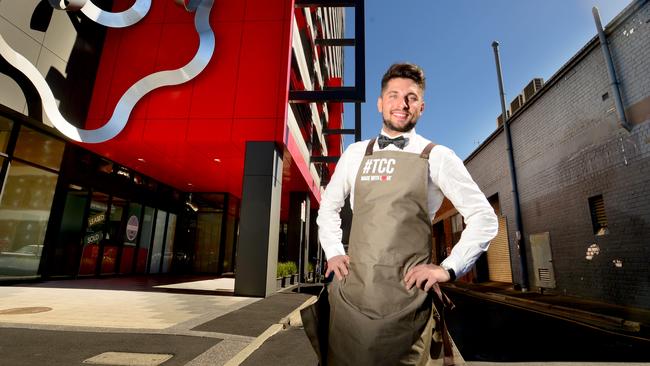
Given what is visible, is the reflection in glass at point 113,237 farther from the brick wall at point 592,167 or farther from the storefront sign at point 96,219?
the brick wall at point 592,167

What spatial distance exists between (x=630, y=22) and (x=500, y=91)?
7.74 m

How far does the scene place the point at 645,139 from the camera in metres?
9.14

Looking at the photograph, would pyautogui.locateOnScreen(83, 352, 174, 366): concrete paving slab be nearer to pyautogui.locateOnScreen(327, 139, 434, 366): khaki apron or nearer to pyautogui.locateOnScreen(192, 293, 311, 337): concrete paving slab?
pyautogui.locateOnScreen(192, 293, 311, 337): concrete paving slab

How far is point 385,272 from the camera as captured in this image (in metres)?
1.38

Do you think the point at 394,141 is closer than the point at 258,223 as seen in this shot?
Yes

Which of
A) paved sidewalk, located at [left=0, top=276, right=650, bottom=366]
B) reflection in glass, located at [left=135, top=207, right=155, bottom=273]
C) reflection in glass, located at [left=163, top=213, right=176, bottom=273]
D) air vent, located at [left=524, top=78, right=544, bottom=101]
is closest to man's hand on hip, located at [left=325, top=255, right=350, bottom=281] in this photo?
paved sidewalk, located at [left=0, top=276, right=650, bottom=366]

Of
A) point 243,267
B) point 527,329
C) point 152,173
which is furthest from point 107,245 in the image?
point 527,329

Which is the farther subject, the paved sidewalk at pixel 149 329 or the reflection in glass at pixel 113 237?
the reflection in glass at pixel 113 237

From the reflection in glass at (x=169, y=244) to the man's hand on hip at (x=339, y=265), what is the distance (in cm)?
1657

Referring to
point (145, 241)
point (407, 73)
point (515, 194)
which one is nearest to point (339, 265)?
point (407, 73)

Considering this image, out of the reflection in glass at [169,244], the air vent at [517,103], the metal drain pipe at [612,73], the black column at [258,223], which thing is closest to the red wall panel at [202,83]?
the black column at [258,223]

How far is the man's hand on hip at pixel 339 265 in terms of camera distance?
4.85ft

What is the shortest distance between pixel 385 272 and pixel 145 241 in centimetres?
1585

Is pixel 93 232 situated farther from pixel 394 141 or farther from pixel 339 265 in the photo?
pixel 394 141
